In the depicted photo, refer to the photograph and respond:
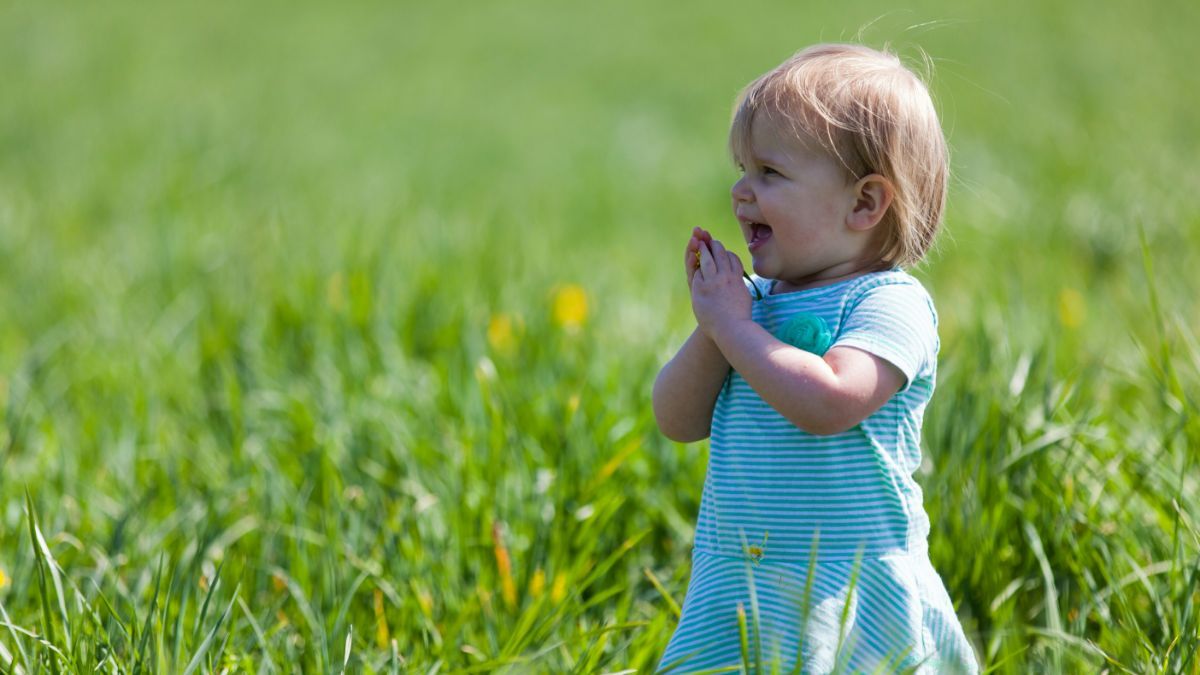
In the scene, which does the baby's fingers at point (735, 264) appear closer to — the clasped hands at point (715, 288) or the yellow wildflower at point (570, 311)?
the clasped hands at point (715, 288)

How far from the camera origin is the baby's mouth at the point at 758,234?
161 centimetres

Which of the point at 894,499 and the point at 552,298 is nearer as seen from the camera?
the point at 894,499

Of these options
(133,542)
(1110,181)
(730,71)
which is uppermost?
(133,542)

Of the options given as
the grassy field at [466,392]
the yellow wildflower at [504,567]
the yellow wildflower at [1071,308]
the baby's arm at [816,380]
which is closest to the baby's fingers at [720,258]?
the baby's arm at [816,380]

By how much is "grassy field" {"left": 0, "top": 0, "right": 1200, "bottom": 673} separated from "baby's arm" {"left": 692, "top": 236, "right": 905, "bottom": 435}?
1.23ft

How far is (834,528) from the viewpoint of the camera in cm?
154

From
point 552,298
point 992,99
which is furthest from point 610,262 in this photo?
point 992,99

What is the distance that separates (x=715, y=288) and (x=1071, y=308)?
2.29 meters

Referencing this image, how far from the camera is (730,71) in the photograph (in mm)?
11555

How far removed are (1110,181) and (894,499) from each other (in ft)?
14.2

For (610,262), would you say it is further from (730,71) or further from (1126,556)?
(730,71)

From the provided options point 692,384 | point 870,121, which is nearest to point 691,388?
point 692,384

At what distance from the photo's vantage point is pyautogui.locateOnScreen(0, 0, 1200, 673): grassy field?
6.35 feet

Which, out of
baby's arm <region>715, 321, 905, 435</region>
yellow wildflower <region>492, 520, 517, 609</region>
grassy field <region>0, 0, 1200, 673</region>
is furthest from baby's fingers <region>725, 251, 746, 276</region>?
yellow wildflower <region>492, 520, 517, 609</region>
